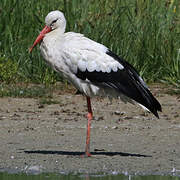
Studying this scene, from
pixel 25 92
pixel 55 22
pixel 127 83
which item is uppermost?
pixel 55 22

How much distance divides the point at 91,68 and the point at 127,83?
1.30ft

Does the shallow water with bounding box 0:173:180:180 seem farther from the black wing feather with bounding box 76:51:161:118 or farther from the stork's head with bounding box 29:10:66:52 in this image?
the stork's head with bounding box 29:10:66:52

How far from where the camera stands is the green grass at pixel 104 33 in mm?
10805

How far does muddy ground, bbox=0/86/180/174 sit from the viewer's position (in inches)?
260

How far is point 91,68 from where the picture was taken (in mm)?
7184

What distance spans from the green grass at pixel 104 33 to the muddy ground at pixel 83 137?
60cm

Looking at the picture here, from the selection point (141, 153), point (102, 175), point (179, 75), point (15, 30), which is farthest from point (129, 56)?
point (102, 175)

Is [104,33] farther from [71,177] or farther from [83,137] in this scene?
[71,177]

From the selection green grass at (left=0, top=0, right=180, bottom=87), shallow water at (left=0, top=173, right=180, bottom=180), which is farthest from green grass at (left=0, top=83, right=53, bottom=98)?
shallow water at (left=0, top=173, right=180, bottom=180)

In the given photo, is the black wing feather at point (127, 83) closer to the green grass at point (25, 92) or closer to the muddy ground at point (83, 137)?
the muddy ground at point (83, 137)

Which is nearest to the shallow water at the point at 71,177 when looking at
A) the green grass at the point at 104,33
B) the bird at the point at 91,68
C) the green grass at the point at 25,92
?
the bird at the point at 91,68

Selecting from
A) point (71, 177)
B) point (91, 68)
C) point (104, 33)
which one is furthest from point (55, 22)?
point (104, 33)

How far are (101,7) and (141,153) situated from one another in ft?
15.9

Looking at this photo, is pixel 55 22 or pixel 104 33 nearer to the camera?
pixel 55 22
